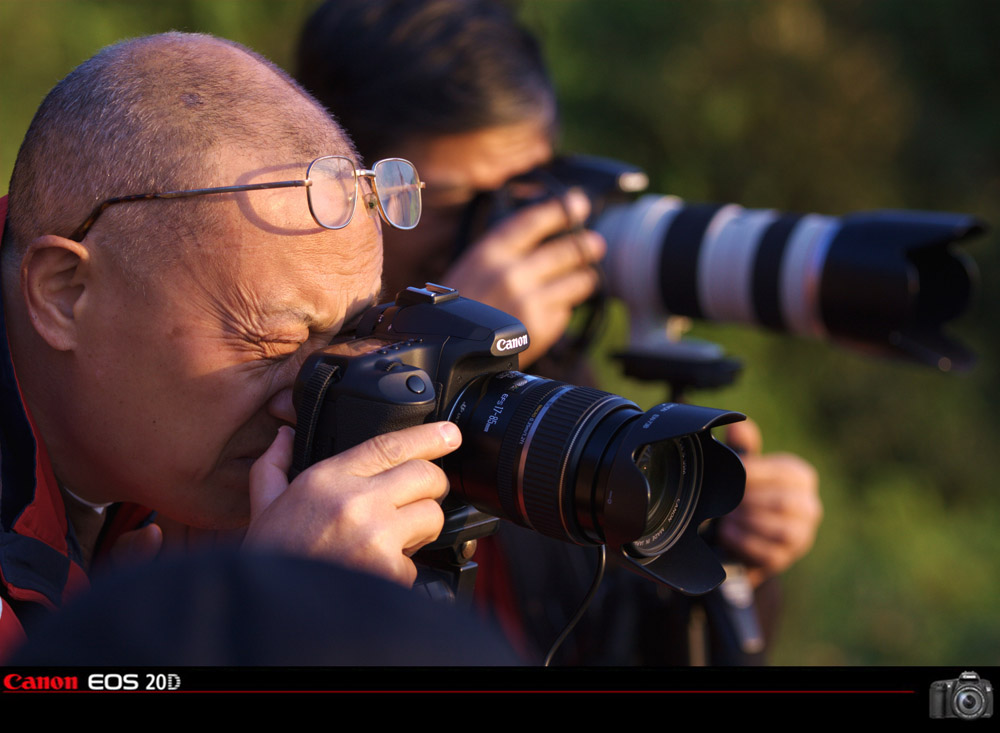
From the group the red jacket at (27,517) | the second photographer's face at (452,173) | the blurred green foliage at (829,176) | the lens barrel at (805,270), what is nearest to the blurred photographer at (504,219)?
the second photographer's face at (452,173)

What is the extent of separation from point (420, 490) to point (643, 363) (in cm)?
95

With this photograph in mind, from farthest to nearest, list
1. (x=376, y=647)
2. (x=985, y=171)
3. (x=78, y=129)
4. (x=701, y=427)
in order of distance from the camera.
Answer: (x=985, y=171) < (x=78, y=129) < (x=701, y=427) < (x=376, y=647)

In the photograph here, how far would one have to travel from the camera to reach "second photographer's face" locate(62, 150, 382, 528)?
1.04 m

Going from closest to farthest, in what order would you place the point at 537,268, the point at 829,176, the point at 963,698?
the point at 963,698, the point at 537,268, the point at 829,176

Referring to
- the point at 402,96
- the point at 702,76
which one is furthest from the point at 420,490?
the point at 702,76

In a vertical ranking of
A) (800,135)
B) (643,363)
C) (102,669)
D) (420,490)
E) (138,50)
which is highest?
(138,50)

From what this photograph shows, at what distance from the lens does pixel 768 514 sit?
186 cm

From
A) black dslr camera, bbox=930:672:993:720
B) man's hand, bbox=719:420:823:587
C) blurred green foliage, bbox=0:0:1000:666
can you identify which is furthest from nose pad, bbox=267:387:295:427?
blurred green foliage, bbox=0:0:1000:666

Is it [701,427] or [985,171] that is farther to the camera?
[985,171]

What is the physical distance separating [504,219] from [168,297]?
32.4 inches

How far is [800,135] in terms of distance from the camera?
14.8 feet

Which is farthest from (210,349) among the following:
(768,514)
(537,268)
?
(768,514)

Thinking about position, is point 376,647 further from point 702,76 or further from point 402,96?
point 702,76

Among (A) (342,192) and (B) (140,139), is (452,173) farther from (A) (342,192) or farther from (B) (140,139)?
(B) (140,139)
